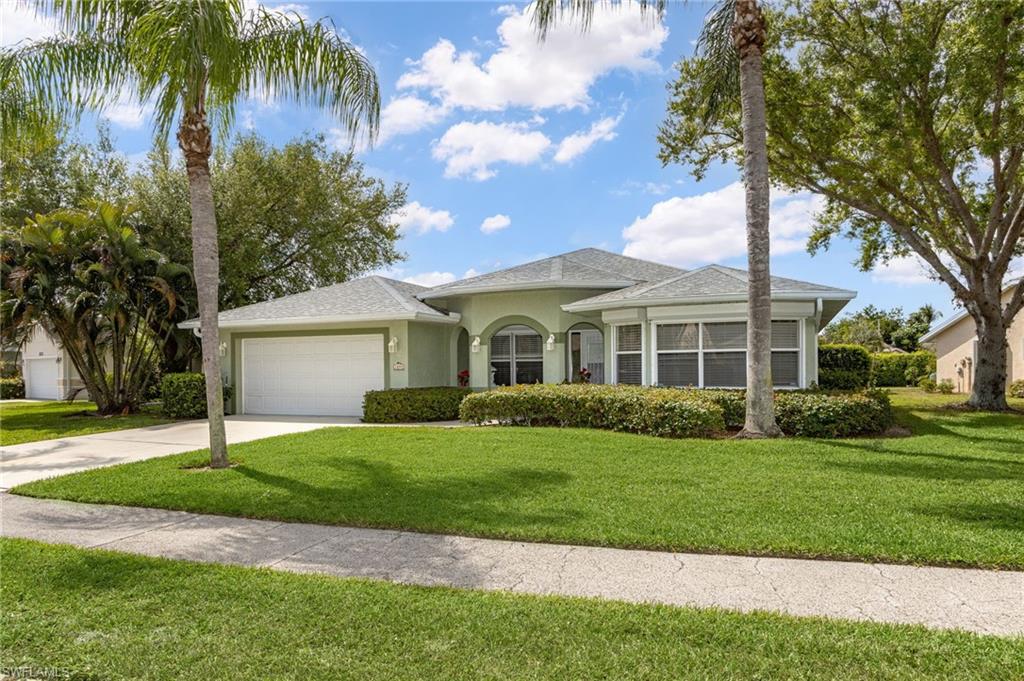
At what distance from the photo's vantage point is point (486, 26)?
12.8 m

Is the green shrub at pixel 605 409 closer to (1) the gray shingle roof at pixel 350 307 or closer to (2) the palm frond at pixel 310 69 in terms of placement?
(1) the gray shingle roof at pixel 350 307

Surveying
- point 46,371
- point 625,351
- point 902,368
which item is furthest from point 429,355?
point 902,368

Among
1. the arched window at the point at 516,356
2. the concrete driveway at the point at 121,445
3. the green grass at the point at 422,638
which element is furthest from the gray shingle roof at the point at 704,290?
the green grass at the point at 422,638

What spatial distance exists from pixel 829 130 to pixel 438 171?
35.9 ft

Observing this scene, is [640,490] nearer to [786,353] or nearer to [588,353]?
[786,353]

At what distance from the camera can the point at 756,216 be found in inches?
431

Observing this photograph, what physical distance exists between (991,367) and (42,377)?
4026 centimetres

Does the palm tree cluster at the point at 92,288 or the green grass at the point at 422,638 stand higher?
the palm tree cluster at the point at 92,288

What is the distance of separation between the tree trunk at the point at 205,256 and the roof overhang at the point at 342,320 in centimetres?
677

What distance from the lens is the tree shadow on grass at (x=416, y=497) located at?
6152mm

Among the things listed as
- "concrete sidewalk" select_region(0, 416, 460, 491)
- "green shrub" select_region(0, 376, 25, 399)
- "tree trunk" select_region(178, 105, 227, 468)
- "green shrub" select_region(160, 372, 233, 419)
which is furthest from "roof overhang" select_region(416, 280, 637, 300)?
"green shrub" select_region(0, 376, 25, 399)

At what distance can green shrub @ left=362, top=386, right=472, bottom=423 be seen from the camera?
15359 millimetres

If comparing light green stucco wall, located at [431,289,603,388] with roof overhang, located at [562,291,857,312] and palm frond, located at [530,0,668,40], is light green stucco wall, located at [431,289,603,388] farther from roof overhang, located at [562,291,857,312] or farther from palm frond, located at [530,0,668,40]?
palm frond, located at [530,0,668,40]

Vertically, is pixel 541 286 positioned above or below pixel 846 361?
above
